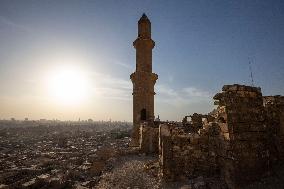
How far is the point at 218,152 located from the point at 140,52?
59.8 feet

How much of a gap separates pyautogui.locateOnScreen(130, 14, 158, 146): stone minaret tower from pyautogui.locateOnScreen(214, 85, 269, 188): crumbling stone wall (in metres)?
16.1

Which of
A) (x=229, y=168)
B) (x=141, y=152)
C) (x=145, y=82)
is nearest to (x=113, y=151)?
(x=141, y=152)

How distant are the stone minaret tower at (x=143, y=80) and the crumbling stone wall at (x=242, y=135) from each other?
1611 centimetres

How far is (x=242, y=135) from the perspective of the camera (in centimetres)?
727

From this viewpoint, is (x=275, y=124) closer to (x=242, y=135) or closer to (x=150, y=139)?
(x=242, y=135)

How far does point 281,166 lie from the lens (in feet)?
23.7

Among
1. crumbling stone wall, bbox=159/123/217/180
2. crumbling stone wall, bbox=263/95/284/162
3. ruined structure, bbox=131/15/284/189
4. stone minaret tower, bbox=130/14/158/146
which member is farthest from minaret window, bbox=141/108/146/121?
crumbling stone wall, bbox=263/95/284/162

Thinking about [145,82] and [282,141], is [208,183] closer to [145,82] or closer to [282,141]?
[282,141]

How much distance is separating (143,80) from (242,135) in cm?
1757

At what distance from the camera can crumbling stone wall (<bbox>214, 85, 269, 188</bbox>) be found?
702 cm

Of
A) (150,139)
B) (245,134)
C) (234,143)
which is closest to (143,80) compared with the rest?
(150,139)

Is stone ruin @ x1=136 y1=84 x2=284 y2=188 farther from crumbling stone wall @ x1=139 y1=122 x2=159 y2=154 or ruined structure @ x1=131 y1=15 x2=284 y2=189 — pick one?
crumbling stone wall @ x1=139 y1=122 x2=159 y2=154

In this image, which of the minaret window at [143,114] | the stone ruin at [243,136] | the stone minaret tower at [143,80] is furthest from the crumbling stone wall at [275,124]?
the minaret window at [143,114]

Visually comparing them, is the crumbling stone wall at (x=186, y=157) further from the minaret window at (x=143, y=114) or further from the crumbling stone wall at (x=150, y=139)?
the minaret window at (x=143, y=114)
